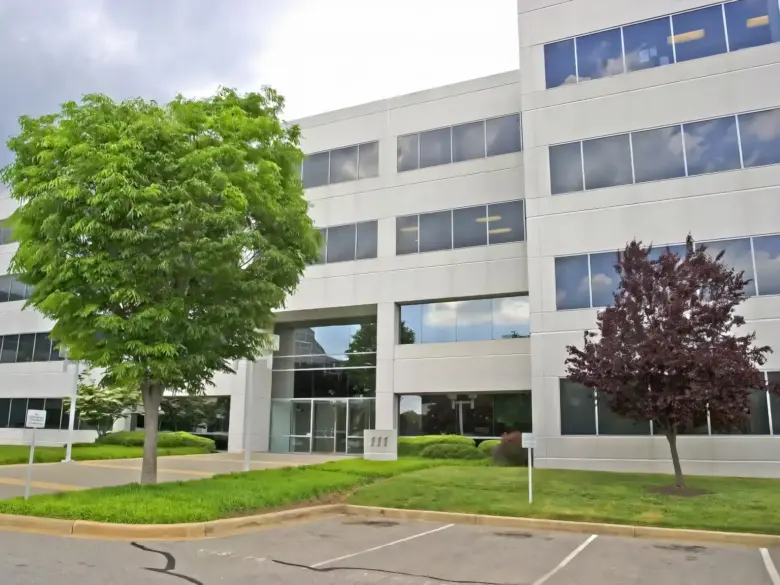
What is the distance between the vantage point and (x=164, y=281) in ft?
43.3

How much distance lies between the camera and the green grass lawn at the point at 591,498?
1180cm

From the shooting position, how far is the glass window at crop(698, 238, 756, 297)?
1945 centimetres

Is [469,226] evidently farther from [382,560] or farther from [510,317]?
[382,560]

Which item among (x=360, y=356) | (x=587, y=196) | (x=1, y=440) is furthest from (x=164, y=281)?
(x=1, y=440)

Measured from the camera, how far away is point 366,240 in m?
28.4

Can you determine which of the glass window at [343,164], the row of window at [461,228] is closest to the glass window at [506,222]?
the row of window at [461,228]

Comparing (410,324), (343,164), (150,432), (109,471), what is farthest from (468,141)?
(150,432)

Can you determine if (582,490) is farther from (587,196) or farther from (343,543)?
(587,196)

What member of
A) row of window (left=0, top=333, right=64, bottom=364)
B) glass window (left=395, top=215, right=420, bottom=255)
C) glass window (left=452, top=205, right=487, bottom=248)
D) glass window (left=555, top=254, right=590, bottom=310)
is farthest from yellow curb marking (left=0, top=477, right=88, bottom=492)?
row of window (left=0, top=333, right=64, bottom=364)

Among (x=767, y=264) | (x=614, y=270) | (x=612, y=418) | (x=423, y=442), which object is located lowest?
(x=423, y=442)

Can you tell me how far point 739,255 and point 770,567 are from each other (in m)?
13.0

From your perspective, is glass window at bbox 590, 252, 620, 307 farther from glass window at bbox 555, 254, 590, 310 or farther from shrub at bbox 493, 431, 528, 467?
shrub at bbox 493, 431, 528, 467

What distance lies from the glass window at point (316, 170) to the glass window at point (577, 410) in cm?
1474

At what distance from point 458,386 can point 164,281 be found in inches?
580
